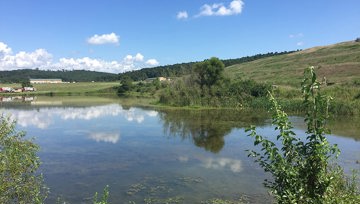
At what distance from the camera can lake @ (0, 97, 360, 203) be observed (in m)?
13.4

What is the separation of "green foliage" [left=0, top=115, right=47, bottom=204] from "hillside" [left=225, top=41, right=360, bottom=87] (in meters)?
50.9

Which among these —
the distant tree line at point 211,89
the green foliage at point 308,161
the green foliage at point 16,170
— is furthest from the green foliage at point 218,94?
the green foliage at point 308,161

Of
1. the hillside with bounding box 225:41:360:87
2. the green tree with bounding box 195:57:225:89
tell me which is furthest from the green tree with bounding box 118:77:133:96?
the green tree with bounding box 195:57:225:89

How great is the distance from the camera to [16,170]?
7.83m

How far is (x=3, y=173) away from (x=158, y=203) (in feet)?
19.0

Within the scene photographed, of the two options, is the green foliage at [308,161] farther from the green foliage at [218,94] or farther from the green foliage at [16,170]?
→ the green foliage at [218,94]

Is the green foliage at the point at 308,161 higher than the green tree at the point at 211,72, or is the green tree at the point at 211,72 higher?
the green tree at the point at 211,72

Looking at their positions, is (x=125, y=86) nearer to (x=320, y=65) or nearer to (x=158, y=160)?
(x=320, y=65)

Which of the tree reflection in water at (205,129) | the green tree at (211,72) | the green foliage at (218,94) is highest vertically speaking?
the green tree at (211,72)

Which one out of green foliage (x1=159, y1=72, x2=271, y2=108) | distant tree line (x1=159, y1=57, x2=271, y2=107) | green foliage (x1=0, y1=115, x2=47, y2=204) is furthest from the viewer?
distant tree line (x1=159, y1=57, x2=271, y2=107)

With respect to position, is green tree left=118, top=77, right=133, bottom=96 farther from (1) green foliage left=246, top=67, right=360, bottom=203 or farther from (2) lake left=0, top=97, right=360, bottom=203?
(1) green foliage left=246, top=67, right=360, bottom=203

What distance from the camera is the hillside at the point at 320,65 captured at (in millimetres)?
65581

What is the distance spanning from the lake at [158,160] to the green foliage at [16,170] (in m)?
4.47

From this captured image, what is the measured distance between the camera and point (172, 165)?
58.5ft
